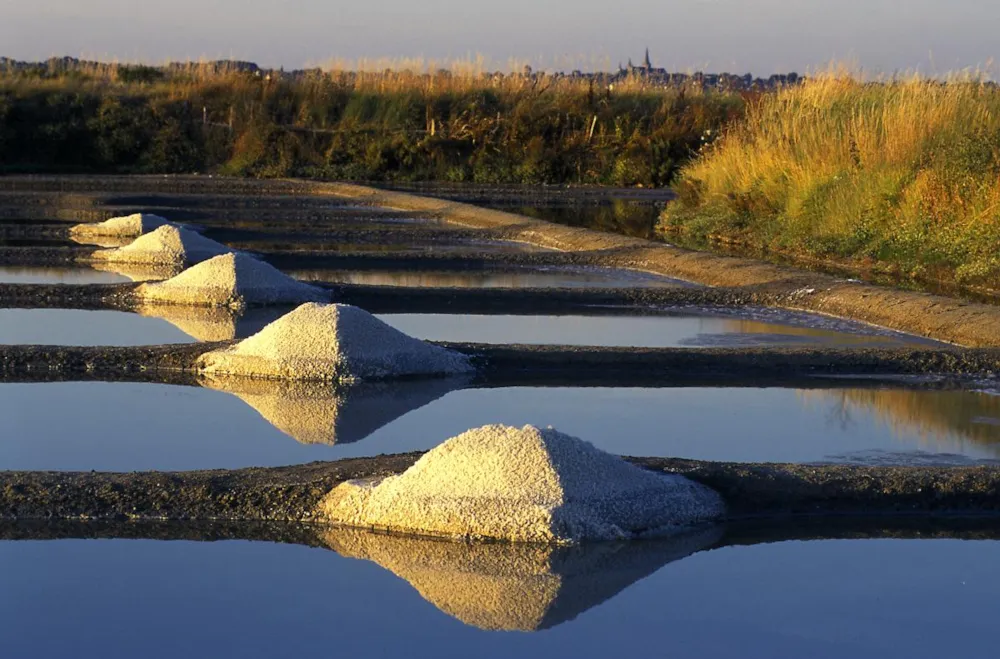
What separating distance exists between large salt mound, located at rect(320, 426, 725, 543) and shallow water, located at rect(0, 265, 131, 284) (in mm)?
7737

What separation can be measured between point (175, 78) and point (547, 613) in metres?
31.7

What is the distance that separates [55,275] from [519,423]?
288 inches

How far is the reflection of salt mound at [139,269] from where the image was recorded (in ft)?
42.5

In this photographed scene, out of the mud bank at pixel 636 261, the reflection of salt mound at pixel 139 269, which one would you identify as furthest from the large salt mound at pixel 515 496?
the reflection of salt mound at pixel 139 269

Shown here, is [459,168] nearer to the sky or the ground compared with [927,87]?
nearer to the ground

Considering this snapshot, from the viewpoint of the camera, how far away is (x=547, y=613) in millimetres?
4438

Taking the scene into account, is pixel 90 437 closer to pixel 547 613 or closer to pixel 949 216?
pixel 547 613

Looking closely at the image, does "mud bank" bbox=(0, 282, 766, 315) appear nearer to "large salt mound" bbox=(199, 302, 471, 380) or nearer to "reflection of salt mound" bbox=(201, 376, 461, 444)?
"large salt mound" bbox=(199, 302, 471, 380)

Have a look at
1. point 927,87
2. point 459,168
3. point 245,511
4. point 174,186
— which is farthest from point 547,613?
point 459,168

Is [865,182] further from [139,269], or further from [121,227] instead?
[121,227]

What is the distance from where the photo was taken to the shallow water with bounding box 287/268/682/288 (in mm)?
12820

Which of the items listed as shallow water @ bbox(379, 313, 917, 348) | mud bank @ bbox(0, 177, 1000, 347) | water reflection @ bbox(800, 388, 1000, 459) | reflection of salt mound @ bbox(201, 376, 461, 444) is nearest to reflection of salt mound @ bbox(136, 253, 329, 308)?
shallow water @ bbox(379, 313, 917, 348)

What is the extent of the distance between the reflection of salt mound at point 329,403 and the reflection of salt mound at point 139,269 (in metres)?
5.12

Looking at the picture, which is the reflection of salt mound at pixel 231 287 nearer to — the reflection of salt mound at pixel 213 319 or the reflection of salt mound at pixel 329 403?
the reflection of salt mound at pixel 213 319
